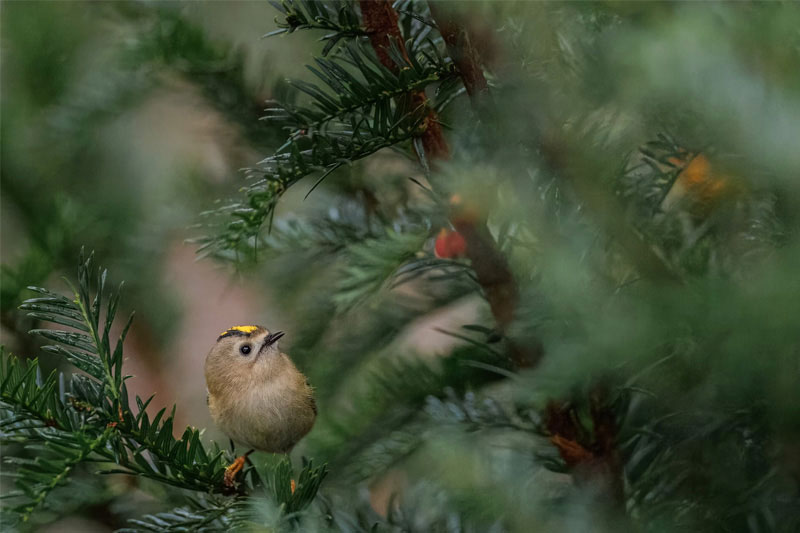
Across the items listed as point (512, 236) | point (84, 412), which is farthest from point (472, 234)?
point (84, 412)

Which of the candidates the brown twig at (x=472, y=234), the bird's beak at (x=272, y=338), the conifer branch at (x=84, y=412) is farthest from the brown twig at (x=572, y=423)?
the bird's beak at (x=272, y=338)

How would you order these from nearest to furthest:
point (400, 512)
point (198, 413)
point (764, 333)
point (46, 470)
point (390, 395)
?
point (764, 333)
point (46, 470)
point (400, 512)
point (390, 395)
point (198, 413)

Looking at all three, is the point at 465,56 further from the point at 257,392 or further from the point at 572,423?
the point at 257,392

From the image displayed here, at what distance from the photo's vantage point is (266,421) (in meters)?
0.59

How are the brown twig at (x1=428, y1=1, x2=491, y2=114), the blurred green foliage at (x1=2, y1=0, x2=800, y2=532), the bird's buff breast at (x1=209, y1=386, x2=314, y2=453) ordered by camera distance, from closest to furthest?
1. the blurred green foliage at (x1=2, y1=0, x2=800, y2=532)
2. the brown twig at (x1=428, y1=1, x2=491, y2=114)
3. the bird's buff breast at (x1=209, y1=386, x2=314, y2=453)

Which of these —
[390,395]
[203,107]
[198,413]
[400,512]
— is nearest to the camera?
[400,512]

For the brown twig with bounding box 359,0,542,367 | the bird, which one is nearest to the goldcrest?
the bird

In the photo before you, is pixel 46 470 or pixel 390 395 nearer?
pixel 46 470

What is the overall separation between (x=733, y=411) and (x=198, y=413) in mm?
646

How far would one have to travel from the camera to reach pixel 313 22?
0.37 metres

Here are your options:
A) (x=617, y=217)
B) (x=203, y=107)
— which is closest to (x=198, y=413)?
(x=203, y=107)

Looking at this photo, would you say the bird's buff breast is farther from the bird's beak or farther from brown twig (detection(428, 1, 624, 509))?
brown twig (detection(428, 1, 624, 509))

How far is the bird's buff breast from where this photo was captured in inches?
23.3

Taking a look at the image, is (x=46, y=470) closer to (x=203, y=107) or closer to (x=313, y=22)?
(x=313, y=22)
